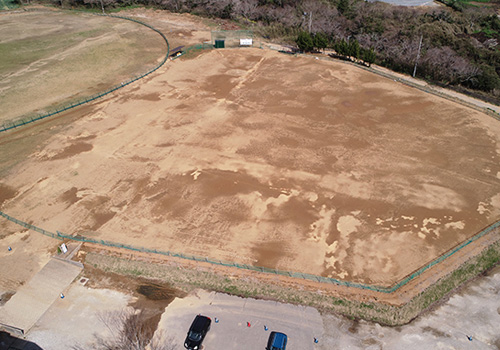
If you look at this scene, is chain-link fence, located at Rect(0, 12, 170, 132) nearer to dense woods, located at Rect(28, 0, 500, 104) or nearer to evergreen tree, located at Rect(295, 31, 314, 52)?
evergreen tree, located at Rect(295, 31, 314, 52)

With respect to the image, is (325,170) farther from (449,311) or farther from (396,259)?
(449,311)

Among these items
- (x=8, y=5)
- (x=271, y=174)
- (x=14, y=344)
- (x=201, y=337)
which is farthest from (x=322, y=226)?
(x=8, y=5)

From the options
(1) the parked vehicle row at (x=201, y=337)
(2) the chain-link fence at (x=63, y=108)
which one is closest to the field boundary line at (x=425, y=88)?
(2) the chain-link fence at (x=63, y=108)

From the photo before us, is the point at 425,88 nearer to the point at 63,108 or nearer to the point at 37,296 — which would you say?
the point at 63,108

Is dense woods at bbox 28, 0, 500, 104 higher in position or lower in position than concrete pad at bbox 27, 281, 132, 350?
higher

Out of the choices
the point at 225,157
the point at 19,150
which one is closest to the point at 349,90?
the point at 225,157

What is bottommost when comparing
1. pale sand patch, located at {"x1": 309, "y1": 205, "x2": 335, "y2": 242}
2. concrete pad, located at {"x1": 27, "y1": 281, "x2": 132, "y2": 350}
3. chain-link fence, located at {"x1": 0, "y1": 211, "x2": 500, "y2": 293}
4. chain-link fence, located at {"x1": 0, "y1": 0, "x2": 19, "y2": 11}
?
concrete pad, located at {"x1": 27, "y1": 281, "x2": 132, "y2": 350}

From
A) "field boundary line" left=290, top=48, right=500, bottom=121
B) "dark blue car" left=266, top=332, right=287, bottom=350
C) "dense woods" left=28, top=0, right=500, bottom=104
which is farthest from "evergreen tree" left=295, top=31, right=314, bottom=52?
"dark blue car" left=266, top=332, right=287, bottom=350

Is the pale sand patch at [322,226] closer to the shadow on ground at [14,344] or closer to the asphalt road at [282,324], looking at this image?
the asphalt road at [282,324]
